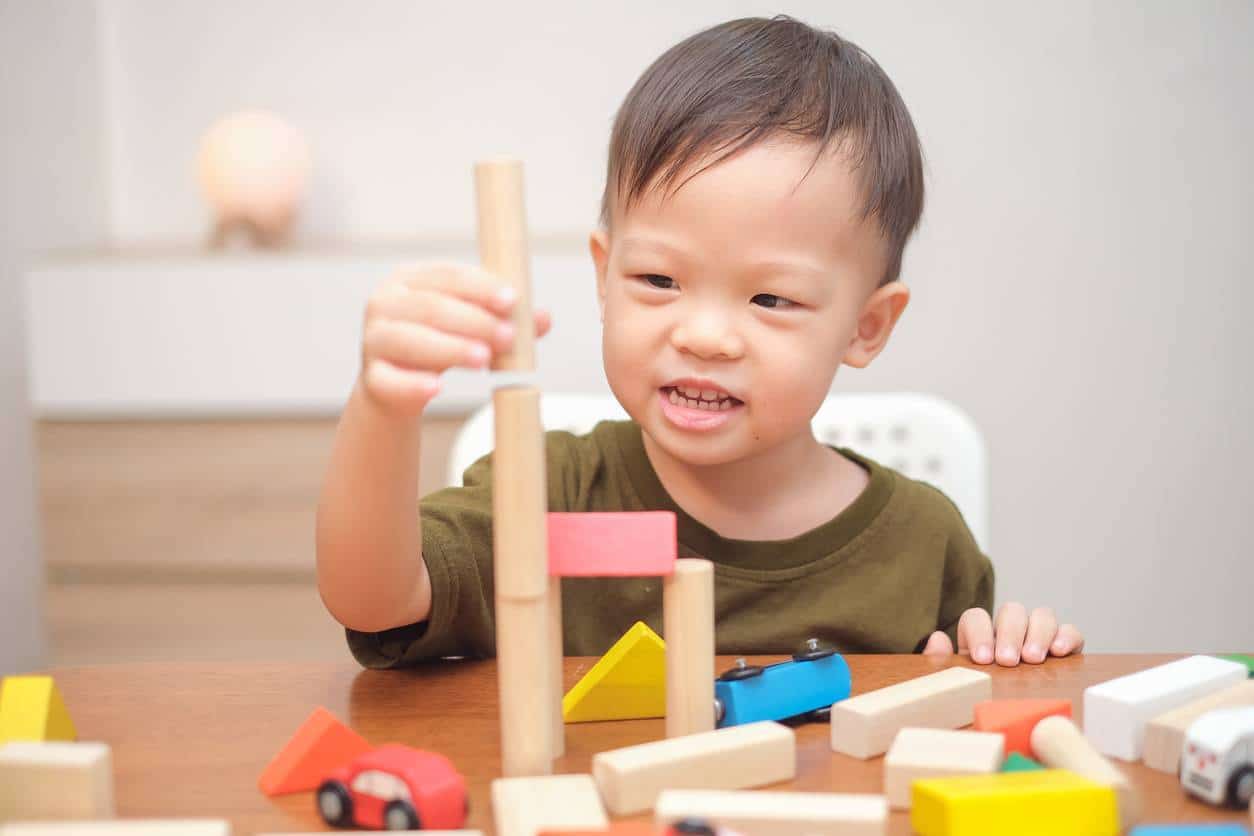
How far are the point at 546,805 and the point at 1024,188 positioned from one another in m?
1.65

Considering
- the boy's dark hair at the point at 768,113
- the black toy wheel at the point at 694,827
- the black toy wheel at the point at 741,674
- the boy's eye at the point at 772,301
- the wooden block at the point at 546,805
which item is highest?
the boy's dark hair at the point at 768,113

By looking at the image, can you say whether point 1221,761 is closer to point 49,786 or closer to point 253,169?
point 49,786

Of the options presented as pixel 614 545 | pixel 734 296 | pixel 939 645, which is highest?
pixel 734 296

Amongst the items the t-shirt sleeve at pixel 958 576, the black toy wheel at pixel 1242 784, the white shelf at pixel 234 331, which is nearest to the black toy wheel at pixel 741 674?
the black toy wheel at pixel 1242 784

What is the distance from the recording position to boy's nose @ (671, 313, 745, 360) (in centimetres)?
73

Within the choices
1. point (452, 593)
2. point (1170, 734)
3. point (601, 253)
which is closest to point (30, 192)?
point (601, 253)

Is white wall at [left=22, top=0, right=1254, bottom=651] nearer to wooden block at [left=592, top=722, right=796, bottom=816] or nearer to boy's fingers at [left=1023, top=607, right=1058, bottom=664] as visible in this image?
boy's fingers at [left=1023, top=607, right=1058, bottom=664]

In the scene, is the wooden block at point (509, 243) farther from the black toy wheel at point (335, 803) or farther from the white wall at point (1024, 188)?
the white wall at point (1024, 188)

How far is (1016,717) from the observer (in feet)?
1.99

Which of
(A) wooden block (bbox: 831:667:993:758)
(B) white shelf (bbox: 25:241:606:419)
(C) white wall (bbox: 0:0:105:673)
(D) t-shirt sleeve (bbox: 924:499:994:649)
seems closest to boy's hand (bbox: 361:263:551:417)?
(A) wooden block (bbox: 831:667:993:758)

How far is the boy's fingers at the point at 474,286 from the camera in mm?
552

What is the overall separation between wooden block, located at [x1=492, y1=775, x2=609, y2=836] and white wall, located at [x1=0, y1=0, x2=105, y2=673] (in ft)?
5.57

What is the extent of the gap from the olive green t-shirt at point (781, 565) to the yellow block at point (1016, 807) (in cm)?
37

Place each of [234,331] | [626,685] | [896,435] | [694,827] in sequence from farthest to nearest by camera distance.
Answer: [234,331]
[896,435]
[626,685]
[694,827]
